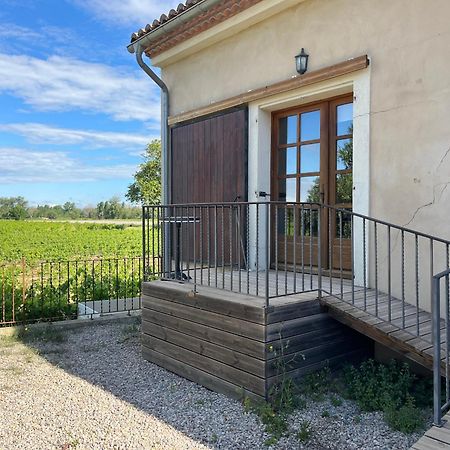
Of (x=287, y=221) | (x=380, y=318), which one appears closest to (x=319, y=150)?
(x=287, y=221)

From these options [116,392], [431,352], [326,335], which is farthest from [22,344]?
[431,352]

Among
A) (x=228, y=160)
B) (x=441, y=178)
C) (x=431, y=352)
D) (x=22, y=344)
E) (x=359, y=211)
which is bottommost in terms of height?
(x=22, y=344)

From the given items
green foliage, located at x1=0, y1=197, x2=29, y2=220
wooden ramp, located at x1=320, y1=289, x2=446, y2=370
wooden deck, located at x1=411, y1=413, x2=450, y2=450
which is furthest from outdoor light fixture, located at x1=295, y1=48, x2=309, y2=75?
green foliage, located at x1=0, y1=197, x2=29, y2=220

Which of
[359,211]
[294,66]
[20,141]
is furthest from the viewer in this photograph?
[20,141]

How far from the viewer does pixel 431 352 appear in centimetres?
300

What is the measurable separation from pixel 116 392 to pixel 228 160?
10.4 ft

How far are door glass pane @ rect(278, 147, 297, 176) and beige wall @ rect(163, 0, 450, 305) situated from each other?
0.90m

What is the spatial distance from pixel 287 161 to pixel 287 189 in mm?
360

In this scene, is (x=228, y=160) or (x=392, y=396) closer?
(x=392, y=396)

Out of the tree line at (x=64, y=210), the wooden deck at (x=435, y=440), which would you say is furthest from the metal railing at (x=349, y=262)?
the tree line at (x=64, y=210)

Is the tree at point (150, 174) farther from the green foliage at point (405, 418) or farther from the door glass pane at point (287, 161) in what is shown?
the green foliage at point (405, 418)

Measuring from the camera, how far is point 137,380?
170 inches

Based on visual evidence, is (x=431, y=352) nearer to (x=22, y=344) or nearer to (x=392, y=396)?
(x=392, y=396)

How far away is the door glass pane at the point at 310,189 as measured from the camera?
5.09 metres
